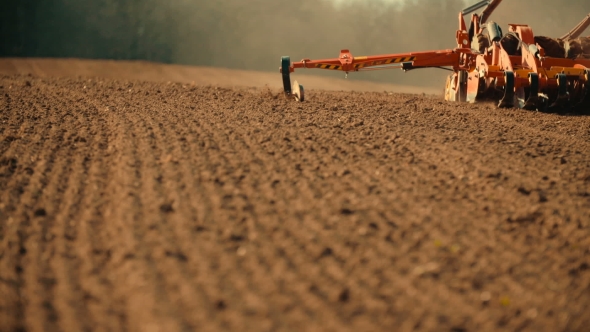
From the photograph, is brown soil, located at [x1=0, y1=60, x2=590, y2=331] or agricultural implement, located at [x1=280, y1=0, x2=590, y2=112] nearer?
brown soil, located at [x1=0, y1=60, x2=590, y2=331]

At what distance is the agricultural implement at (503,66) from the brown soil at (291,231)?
346 centimetres

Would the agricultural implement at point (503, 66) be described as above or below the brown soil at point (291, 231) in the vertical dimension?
above

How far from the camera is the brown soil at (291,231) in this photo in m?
3.34

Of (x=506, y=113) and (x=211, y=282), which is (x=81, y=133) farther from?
(x=506, y=113)

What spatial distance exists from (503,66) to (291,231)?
26.2ft

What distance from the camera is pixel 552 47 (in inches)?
495

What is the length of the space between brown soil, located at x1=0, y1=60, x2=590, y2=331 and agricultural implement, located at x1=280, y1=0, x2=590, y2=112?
3.46m

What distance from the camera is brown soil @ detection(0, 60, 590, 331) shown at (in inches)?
131

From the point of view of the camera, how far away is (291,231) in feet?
13.6

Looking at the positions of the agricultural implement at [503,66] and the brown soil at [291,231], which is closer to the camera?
the brown soil at [291,231]

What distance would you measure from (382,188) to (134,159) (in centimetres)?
233

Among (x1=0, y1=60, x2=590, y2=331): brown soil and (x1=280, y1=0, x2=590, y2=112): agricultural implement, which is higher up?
(x1=280, y1=0, x2=590, y2=112): agricultural implement

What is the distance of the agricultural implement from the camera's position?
33.9 ft

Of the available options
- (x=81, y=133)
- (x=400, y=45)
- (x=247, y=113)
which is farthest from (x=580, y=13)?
(x=81, y=133)
